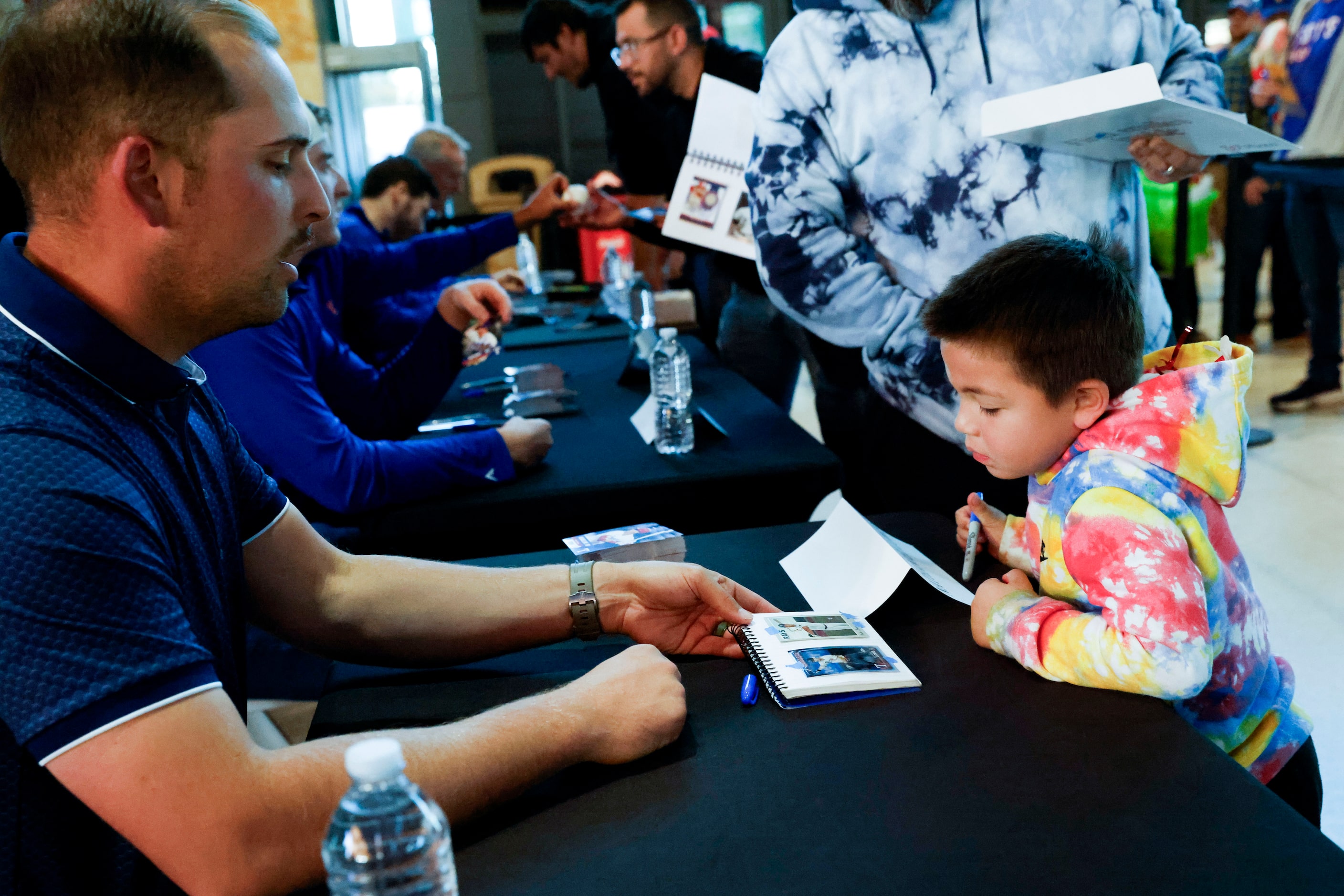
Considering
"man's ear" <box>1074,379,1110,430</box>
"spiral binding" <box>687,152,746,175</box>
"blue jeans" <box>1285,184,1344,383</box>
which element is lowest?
"blue jeans" <box>1285,184,1344,383</box>

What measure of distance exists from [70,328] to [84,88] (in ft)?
0.68

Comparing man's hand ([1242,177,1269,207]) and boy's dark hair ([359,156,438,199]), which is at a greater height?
boy's dark hair ([359,156,438,199])

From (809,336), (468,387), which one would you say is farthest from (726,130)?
(468,387)

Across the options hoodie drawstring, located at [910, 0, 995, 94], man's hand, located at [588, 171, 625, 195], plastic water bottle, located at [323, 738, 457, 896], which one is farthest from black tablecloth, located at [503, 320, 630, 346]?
plastic water bottle, located at [323, 738, 457, 896]

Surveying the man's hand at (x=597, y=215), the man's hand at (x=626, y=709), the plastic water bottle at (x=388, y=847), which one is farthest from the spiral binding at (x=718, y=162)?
the plastic water bottle at (x=388, y=847)

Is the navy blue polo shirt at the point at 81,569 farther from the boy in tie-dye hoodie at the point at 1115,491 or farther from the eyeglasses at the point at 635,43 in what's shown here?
the eyeglasses at the point at 635,43

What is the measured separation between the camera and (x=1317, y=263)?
4.23m

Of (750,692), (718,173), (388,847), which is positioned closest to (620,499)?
(750,692)

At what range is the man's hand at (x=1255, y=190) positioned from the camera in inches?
201

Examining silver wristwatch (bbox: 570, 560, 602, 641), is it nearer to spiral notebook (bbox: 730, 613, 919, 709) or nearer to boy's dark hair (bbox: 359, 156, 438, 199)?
spiral notebook (bbox: 730, 613, 919, 709)

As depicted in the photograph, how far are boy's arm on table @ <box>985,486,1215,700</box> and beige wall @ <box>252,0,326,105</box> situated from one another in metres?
7.62

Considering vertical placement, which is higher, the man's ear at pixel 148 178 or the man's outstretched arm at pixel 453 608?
the man's ear at pixel 148 178

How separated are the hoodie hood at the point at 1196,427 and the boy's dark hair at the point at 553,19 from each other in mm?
3313

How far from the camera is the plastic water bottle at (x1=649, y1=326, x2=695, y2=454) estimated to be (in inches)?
76.3
